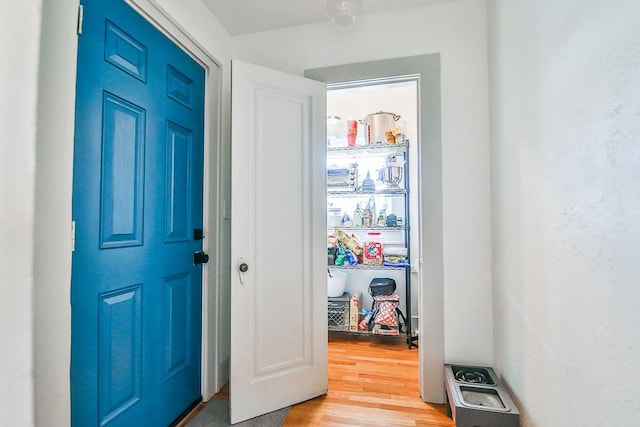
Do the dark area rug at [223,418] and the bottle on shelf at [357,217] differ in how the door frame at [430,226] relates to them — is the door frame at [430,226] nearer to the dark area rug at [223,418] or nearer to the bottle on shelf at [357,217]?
the dark area rug at [223,418]

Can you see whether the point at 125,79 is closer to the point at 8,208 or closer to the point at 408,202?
the point at 8,208

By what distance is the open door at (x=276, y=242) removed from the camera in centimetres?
161

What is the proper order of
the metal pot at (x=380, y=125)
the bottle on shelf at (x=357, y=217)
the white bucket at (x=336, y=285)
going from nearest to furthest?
the metal pot at (x=380, y=125) → the white bucket at (x=336, y=285) → the bottle on shelf at (x=357, y=217)

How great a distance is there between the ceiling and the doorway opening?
857 mm

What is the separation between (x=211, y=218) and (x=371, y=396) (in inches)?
60.4

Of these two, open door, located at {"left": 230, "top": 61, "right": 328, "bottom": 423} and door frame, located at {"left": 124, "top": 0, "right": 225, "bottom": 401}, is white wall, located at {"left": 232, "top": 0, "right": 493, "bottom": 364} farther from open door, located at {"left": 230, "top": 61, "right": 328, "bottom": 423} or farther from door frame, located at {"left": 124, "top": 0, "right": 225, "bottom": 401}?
door frame, located at {"left": 124, "top": 0, "right": 225, "bottom": 401}

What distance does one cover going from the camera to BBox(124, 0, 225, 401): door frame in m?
1.77

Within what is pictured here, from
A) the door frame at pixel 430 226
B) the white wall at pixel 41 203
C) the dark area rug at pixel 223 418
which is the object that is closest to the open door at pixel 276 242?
the dark area rug at pixel 223 418

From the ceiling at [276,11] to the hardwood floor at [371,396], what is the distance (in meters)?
2.43

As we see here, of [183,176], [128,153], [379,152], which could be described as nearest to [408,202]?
[379,152]

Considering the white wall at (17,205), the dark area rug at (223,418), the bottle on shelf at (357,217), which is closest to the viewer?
the white wall at (17,205)

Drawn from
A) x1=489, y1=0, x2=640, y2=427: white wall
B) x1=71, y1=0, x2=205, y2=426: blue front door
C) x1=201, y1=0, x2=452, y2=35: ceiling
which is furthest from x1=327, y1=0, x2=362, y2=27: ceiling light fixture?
x1=71, y1=0, x2=205, y2=426: blue front door

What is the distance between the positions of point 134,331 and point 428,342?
1.60m

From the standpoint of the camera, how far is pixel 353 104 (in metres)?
3.18
